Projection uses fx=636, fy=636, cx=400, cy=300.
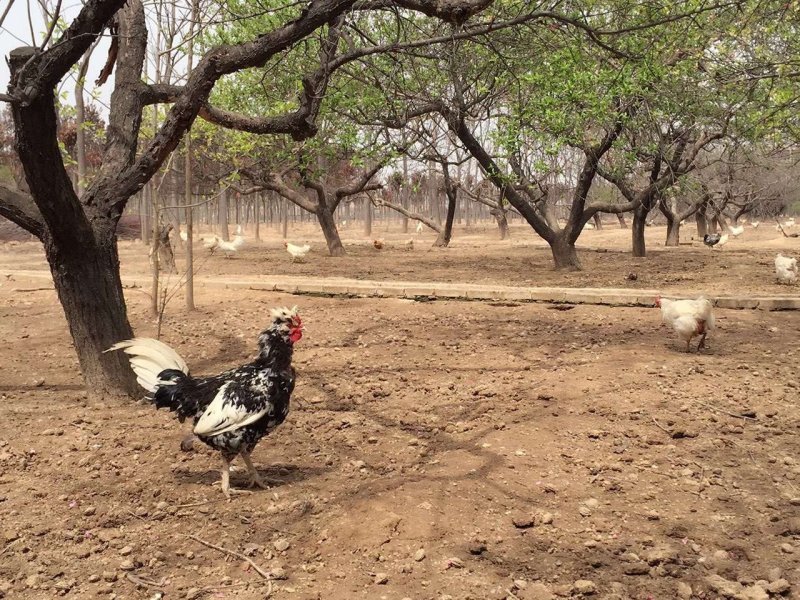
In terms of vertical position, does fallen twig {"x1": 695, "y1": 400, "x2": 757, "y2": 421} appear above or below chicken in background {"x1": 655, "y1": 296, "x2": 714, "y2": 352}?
below

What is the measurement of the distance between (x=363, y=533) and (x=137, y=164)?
3.82m

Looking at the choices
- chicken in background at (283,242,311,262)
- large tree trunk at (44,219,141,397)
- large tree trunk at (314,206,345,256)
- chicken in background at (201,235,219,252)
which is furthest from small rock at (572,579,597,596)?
large tree trunk at (314,206,345,256)

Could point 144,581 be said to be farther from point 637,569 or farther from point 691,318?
point 691,318

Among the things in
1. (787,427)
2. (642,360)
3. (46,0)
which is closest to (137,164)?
(46,0)

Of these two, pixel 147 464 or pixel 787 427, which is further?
pixel 787 427

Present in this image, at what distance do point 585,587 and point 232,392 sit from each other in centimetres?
230

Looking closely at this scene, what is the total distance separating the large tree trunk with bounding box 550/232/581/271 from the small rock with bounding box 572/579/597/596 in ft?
39.4

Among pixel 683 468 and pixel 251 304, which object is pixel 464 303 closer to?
pixel 251 304

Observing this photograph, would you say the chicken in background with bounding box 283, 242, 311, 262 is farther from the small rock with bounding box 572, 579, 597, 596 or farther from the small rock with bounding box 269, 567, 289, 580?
the small rock with bounding box 572, 579, 597, 596

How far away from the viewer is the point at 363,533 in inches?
135

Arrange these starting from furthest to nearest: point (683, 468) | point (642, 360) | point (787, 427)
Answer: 1. point (642, 360)
2. point (787, 427)
3. point (683, 468)

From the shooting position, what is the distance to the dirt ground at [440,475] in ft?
10.2

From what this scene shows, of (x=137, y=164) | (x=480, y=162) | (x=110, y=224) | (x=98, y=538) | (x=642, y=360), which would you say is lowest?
(x=98, y=538)

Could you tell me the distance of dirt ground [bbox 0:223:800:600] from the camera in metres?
3.10
